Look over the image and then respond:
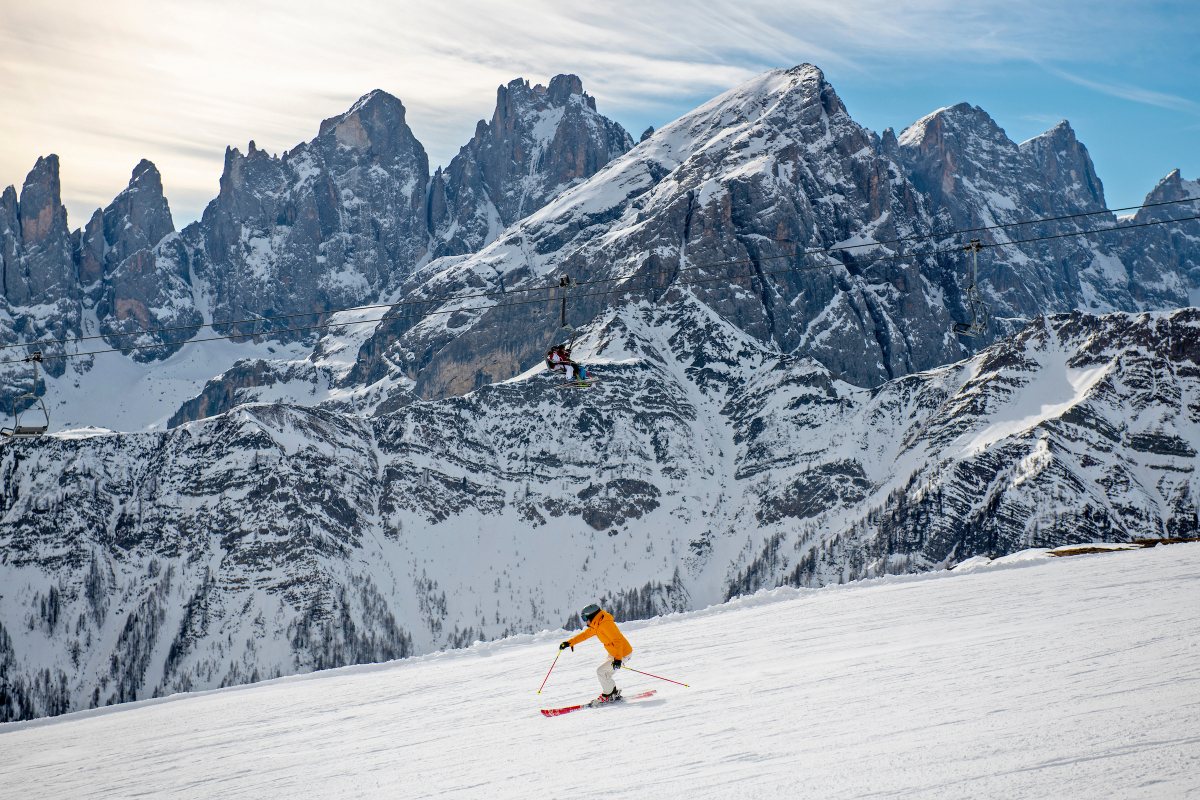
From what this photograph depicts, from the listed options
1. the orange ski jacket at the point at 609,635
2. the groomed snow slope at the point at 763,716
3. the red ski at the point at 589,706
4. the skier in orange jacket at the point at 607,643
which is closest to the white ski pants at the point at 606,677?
the skier in orange jacket at the point at 607,643

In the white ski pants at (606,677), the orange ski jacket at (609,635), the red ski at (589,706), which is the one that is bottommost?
the red ski at (589,706)

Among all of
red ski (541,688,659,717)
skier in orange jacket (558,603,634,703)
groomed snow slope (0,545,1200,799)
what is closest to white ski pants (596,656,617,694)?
skier in orange jacket (558,603,634,703)

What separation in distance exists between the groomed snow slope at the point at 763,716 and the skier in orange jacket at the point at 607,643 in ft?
2.99

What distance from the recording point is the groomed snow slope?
45.6ft

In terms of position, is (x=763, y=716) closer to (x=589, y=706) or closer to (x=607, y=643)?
(x=607, y=643)

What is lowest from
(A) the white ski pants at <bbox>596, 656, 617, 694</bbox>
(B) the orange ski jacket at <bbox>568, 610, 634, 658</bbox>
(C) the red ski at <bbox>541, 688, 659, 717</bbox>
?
(C) the red ski at <bbox>541, 688, 659, 717</bbox>

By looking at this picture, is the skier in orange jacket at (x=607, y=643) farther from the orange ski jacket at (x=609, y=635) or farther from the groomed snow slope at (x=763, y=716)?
the groomed snow slope at (x=763, y=716)

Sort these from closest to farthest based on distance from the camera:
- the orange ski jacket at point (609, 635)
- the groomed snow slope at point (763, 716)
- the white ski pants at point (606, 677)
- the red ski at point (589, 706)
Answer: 1. the groomed snow slope at point (763, 716)
2. the orange ski jacket at point (609, 635)
3. the red ski at point (589, 706)
4. the white ski pants at point (606, 677)

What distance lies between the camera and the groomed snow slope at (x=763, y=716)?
1391cm

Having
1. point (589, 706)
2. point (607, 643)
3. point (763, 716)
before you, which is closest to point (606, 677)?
point (589, 706)

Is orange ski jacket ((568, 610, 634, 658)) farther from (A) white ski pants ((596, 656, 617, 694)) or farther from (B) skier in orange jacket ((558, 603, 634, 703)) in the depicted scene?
(A) white ski pants ((596, 656, 617, 694))

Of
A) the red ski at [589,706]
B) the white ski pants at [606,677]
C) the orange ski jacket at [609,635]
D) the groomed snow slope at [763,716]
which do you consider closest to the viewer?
the groomed snow slope at [763,716]

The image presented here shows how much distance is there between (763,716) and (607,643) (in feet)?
12.4

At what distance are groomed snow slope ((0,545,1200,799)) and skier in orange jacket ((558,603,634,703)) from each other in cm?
91
